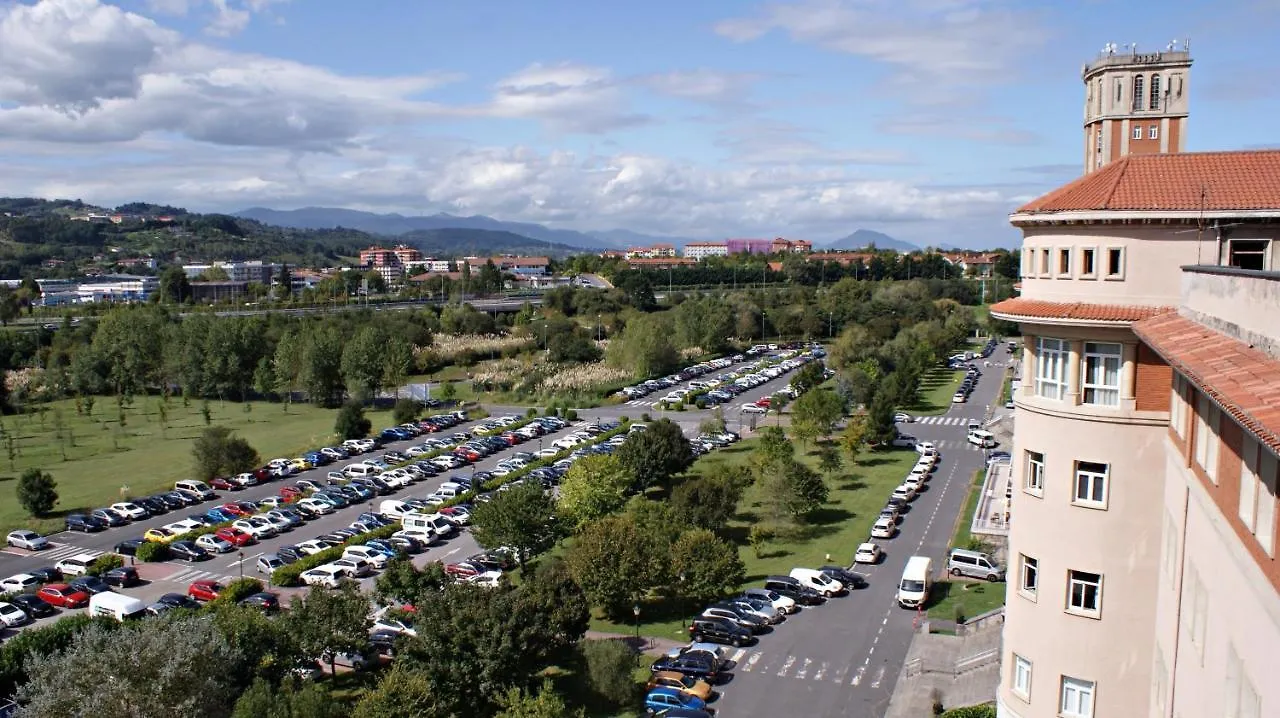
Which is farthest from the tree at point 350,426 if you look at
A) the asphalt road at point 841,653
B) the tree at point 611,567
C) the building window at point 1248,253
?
the building window at point 1248,253

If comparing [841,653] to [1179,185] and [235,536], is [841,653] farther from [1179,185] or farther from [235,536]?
[235,536]

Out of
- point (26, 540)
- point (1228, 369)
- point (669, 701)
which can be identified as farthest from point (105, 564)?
point (1228, 369)

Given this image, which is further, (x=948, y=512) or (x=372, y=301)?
(x=372, y=301)

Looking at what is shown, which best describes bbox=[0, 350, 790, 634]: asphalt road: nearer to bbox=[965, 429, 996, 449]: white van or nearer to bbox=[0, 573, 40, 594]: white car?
bbox=[0, 573, 40, 594]: white car

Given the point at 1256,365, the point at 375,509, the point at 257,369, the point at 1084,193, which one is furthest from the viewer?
the point at 257,369

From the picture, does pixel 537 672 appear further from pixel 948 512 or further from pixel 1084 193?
pixel 948 512

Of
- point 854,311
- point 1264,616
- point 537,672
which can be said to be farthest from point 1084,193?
point 854,311

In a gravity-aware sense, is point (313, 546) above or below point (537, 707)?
below
